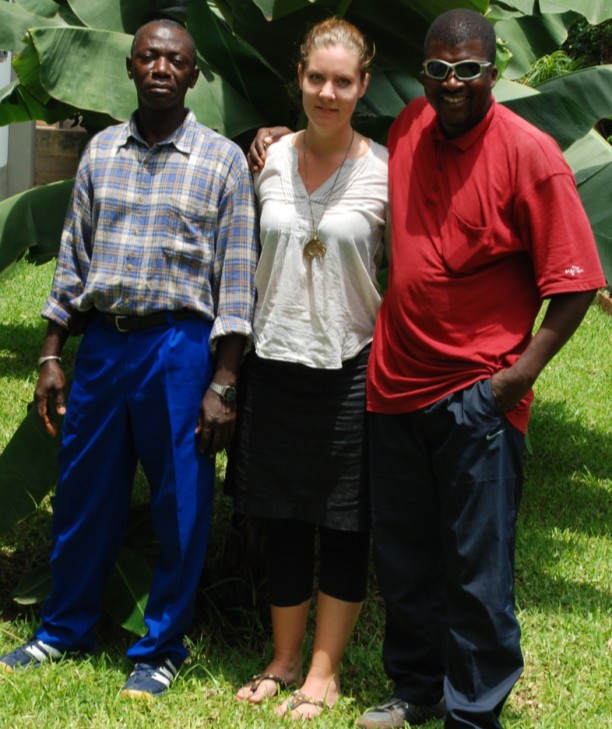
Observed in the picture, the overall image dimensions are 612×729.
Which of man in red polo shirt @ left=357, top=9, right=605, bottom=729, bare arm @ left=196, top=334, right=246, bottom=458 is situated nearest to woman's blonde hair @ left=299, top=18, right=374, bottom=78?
man in red polo shirt @ left=357, top=9, right=605, bottom=729

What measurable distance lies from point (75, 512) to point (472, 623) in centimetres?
142

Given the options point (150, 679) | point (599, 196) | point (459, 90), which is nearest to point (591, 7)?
point (599, 196)

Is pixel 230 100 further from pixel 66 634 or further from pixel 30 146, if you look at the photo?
pixel 30 146

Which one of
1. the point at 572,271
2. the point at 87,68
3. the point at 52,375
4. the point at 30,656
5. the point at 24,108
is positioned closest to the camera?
the point at 572,271

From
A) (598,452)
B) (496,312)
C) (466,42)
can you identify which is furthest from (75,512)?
(598,452)

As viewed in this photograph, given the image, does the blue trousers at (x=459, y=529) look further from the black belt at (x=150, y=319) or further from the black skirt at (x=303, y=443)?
the black belt at (x=150, y=319)

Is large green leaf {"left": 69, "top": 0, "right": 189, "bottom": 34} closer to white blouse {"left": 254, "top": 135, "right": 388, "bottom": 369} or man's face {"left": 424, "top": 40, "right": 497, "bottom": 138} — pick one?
white blouse {"left": 254, "top": 135, "right": 388, "bottom": 369}

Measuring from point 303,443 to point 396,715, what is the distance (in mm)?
944

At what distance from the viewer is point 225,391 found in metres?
3.82

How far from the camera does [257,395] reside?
3891mm

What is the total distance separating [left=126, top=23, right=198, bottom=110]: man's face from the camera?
12.3ft

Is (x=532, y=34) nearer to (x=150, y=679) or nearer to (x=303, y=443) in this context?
(x=303, y=443)

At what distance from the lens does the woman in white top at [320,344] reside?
12.1 feet

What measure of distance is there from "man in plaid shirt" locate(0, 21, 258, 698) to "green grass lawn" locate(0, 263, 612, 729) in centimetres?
17
